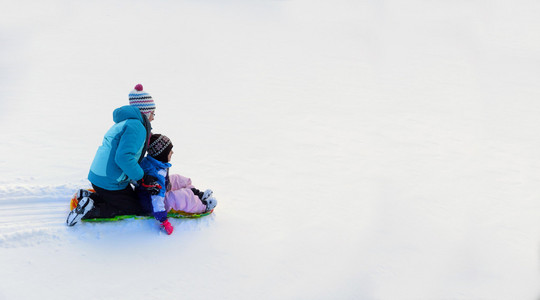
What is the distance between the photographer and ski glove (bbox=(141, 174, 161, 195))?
425cm

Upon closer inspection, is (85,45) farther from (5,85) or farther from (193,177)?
(193,177)

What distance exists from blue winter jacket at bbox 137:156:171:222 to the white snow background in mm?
205

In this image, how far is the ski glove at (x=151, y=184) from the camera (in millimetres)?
4246

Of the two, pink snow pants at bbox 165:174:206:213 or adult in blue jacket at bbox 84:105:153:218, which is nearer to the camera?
adult in blue jacket at bbox 84:105:153:218

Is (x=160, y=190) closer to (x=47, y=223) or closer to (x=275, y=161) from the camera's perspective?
(x=47, y=223)

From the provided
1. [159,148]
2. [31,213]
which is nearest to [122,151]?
[159,148]

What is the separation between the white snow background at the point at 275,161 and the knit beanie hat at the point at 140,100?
1.03 m

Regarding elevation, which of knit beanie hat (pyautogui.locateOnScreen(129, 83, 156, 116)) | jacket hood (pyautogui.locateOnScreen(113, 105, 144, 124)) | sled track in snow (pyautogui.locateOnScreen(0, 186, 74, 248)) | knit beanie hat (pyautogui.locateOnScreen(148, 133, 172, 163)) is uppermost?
knit beanie hat (pyautogui.locateOnScreen(129, 83, 156, 116))

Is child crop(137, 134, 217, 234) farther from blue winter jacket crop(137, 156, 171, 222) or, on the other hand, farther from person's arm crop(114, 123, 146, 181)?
person's arm crop(114, 123, 146, 181)

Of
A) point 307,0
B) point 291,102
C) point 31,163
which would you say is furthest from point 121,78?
point 307,0

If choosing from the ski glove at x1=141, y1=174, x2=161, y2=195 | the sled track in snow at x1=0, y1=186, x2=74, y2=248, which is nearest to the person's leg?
the ski glove at x1=141, y1=174, x2=161, y2=195

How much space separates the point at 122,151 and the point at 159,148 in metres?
0.43

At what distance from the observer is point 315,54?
12.0 m

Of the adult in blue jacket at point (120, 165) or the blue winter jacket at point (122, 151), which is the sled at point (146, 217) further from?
the blue winter jacket at point (122, 151)
